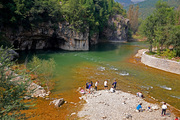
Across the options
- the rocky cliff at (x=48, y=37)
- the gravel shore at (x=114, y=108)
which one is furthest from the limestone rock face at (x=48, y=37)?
the gravel shore at (x=114, y=108)

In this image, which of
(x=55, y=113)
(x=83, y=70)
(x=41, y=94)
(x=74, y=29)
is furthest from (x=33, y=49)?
(x=55, y=113)

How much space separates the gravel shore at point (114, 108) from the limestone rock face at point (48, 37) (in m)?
36.2

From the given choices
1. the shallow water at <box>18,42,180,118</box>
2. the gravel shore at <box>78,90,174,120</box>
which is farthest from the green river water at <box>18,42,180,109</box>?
the gravel shore at <box>78,90,174,120</box>

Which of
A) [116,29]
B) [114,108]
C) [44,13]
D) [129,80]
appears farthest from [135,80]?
[116,29]

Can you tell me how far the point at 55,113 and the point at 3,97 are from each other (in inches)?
323

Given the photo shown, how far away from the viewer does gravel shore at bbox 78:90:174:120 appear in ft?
46.6

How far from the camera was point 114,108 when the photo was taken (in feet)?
51.8

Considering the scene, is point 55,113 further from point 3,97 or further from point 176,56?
point 176,56

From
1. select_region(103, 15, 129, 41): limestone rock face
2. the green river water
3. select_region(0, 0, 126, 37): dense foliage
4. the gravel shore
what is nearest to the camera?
the gravel shore

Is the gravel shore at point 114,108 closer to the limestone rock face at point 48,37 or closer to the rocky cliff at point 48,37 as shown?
the rocky cliff at point 48,37

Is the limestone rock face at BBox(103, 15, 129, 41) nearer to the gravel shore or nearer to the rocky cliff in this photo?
the rocky cliff

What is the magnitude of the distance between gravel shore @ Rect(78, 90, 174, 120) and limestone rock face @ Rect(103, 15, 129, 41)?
79.4 metres

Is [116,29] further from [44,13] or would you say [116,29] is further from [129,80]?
[129,80]

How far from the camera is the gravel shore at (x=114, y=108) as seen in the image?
14.2 metres
